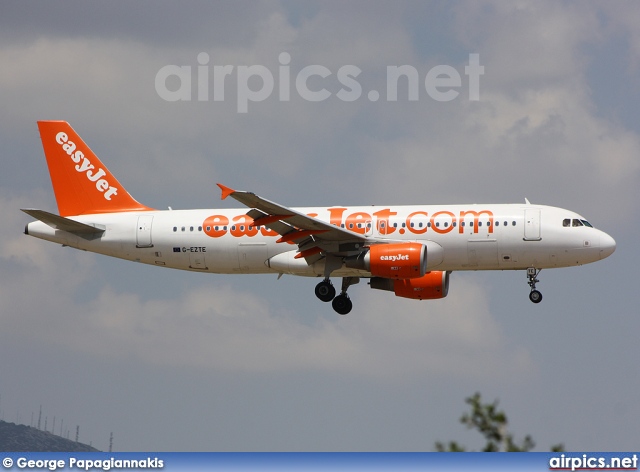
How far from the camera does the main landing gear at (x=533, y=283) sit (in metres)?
60.1

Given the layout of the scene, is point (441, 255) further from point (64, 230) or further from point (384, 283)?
point (64, 230)

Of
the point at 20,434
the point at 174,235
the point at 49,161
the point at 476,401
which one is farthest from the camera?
the point at 20,434

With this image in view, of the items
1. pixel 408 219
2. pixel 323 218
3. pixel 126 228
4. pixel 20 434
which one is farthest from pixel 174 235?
pixel 20 434

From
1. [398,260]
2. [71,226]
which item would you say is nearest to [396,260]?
[398,260]

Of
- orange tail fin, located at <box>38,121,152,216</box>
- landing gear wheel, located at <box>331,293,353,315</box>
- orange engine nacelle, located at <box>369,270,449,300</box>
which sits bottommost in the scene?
landing gear wheel, located at <box>331,293,353,315</box>

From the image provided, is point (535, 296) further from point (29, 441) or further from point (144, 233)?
point (29, 441)

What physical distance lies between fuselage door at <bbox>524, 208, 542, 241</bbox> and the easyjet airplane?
48 millimetres

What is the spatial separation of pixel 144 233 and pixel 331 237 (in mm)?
10569

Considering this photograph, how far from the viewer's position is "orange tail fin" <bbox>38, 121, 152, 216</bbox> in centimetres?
6744

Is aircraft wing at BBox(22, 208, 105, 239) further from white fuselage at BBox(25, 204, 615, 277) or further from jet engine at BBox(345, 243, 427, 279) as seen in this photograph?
jet engine at BBox(345, 243, 427, 279)

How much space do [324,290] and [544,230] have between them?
1145 centimetres

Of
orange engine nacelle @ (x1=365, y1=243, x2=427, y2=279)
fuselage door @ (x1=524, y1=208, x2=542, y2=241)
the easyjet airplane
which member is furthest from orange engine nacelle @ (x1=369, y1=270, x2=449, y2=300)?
fuselage door @ (x1=524, y1=208, x2=542, y2=241)

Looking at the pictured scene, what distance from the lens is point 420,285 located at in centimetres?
6475

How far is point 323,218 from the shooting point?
62281mm
